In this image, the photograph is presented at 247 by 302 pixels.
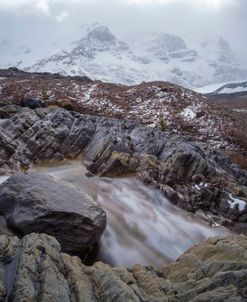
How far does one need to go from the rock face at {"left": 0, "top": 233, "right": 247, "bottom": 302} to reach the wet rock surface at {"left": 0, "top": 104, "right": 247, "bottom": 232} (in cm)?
877

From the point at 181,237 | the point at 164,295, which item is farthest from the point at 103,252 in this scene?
the point at 164,295

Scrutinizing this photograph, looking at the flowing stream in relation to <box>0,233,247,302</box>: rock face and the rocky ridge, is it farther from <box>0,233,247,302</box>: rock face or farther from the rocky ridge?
the rocky ridge

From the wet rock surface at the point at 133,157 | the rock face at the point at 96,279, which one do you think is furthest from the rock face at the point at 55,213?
the wet rock surface at the point at 133,157

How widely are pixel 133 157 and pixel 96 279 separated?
12.6m

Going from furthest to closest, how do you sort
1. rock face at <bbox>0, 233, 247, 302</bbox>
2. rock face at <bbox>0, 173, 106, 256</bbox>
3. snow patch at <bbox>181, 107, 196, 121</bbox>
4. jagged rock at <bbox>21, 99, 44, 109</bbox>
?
snow patch at <bbox>181, 107, 196, 121</bbox>, jagged rock at <bbox>21, 99, 44, 109</bbox>, rock face at <bbox>0, 173, 106, 256</bbox>, rock face at <bbox>0, 233, 247, 302</bbox>

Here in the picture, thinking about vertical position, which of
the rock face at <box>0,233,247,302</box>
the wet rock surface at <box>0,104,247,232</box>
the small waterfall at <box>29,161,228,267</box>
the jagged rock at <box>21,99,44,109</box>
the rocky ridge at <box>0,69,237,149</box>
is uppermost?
the rocky ridge at <box>0,69,237,149</box>

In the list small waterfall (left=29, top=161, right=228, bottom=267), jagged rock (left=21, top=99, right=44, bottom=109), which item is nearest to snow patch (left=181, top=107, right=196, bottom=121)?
jagged rock (left=21, top=99, right=44, bottom=109)

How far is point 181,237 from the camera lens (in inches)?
537

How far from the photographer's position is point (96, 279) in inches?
274

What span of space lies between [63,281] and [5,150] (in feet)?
43.1

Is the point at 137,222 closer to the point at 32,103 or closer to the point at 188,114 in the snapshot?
the point at 32,103

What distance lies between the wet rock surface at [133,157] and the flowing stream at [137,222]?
782 mm

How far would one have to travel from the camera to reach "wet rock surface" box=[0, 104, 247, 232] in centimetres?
1701

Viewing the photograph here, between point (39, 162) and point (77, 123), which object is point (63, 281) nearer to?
point (39, 162)
